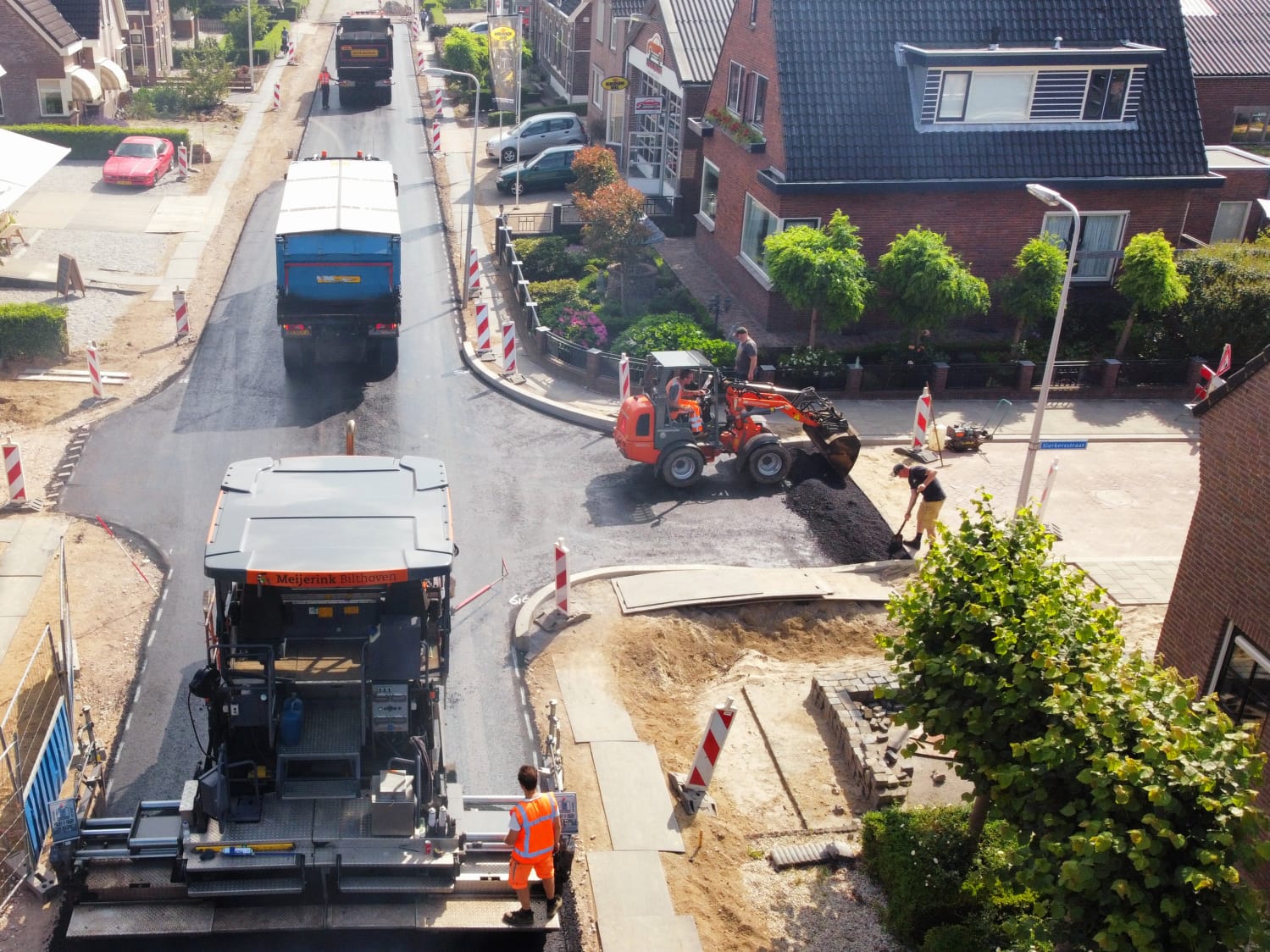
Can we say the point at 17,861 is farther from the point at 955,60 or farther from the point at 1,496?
the point at 955,60

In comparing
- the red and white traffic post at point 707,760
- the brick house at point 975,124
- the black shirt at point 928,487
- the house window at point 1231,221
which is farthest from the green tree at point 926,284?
the red and white traffic post at point 707,760

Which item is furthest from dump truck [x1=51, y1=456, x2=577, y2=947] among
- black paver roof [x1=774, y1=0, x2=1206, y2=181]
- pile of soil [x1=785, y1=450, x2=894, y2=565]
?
black paver roof [x1=774, y1=0, x2=1206, y2=181]

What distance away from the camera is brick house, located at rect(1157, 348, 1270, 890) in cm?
1234

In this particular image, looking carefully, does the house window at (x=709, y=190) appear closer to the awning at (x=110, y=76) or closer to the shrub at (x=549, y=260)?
the shrub at (x=549, y=260)

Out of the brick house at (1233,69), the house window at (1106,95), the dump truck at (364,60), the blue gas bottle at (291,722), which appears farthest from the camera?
the dump truck at (364,60)

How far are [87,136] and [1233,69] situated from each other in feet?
122

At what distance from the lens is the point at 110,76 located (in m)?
46.3

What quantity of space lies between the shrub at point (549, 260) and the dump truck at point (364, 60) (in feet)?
70.4

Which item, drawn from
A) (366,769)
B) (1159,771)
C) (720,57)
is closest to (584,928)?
(366,769)

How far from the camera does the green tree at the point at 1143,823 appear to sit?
8680 mm

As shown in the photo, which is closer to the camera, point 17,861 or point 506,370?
point 17,861

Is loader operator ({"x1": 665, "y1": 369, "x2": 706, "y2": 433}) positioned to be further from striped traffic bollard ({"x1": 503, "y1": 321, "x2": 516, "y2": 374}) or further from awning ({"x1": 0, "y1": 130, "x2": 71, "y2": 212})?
awning ({"x1": 0, "y1": 130, "x2": 71, "y2": 212})

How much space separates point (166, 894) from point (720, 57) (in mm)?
25704

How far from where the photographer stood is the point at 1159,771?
29.5ft
